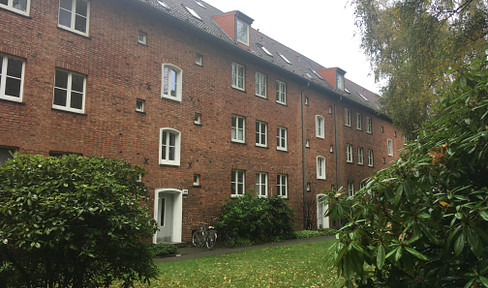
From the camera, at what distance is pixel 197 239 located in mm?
15953

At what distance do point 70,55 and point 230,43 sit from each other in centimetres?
816

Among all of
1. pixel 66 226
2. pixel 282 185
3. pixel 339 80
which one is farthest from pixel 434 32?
pixel 339 80

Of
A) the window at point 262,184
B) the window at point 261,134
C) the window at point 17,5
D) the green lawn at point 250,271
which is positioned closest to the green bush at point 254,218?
the window at point 262,184

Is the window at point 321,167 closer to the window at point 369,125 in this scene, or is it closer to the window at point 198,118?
the window at point 369,125

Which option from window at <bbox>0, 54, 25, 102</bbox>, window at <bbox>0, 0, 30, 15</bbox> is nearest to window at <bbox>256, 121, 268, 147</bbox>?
window at <bbox>0, 54, 25, 102</bbox>

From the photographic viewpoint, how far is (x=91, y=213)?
15.7ft

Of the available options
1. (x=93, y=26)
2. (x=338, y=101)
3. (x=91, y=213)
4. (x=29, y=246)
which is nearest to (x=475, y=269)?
(x=91, y=213)

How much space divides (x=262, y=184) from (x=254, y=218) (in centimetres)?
389

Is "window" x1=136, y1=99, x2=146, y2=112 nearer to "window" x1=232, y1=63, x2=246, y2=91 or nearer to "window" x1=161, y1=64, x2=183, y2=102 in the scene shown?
"window" x1=161, y1=64, x2=183, y2=102

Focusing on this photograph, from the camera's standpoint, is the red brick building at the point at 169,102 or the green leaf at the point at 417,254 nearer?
the green leaf at the point at 417,254

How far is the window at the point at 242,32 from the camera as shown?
21266 mm

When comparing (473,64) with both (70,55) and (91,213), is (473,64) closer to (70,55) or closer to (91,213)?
(91,213)

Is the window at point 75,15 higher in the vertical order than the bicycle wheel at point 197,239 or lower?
higher

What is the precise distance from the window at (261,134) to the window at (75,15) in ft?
34.7
